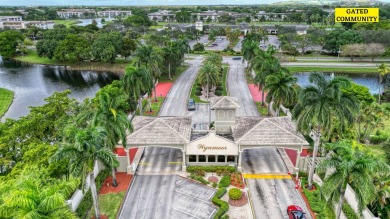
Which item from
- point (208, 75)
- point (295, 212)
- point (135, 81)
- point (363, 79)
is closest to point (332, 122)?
point (295, 212)

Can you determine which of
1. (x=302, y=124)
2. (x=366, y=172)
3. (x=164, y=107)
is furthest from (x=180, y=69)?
(x=366, y=172)

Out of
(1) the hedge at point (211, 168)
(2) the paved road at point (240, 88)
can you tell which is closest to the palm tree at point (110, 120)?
(1) the hedge at point (211, 168)

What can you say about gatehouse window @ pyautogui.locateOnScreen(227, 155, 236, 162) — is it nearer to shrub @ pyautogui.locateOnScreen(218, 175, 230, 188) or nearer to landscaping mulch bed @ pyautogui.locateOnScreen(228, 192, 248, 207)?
shrub @ pyautogui.locateOnScreen(218, 175, 230, 188)

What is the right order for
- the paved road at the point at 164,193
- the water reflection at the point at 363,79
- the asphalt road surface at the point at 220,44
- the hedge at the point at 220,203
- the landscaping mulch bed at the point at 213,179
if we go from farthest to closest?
the asphalt road surface at the point at 220,44 < the water reflection at the point at 363,79 < the landscaping mulch bed at the point at 213,179 < the paved road at the point at 164,193 < the hedge at the point at 220,203

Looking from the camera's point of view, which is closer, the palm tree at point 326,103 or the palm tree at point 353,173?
the palm tree at point 353,173

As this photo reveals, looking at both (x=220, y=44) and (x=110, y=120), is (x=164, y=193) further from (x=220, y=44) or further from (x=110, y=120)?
(x=220, y=44)

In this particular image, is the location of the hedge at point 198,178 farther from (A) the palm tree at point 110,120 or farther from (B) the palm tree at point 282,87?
(B) the palm tree at point 282,87

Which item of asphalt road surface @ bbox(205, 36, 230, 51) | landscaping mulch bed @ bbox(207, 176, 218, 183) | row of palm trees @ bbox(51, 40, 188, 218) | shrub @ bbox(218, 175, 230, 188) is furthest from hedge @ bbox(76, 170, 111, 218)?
asphalt road surface @ bbox(205, 36, 230, 51)
